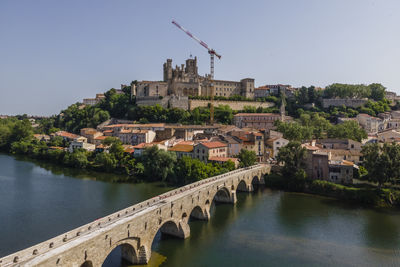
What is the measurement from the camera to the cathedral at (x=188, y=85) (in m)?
74.7

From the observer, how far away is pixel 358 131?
51531 millimetres

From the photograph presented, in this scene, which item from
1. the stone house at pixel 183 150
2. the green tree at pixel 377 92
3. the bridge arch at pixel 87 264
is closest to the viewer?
the bridge arch at pixel 87 264

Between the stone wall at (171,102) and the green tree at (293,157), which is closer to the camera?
the green tree at (293,157)

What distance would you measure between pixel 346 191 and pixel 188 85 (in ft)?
169

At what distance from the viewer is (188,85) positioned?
76.8 metres

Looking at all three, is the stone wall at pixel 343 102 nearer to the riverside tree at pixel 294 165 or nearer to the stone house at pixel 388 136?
the stone house at pixel 388 136

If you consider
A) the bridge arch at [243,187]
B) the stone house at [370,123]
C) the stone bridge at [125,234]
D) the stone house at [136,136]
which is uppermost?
the stone house at [370,123]

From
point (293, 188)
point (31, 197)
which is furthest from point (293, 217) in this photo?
point (31, 197)

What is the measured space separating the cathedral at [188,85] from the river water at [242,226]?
40.8m

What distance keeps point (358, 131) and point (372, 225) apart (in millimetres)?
30079

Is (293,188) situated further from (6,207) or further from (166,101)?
(166,101)

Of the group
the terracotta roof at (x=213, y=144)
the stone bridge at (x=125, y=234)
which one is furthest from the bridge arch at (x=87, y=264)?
the terracotta roof at (x=213, y=144)

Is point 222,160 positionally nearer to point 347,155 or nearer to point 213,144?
point 213,144

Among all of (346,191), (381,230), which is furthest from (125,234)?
(346,191)
